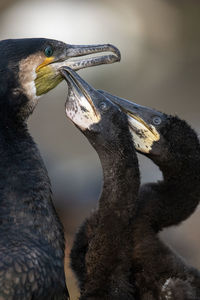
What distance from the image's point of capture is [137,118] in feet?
15.7

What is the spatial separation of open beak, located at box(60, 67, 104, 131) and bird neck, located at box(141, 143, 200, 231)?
54 centimetres

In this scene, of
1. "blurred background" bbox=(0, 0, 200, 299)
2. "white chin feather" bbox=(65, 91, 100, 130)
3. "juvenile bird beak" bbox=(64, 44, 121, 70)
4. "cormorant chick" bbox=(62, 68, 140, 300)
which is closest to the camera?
"cormorant chick" bbox=(62, 68, 140, 300)

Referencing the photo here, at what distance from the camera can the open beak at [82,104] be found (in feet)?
14.8

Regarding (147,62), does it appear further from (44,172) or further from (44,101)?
(44,172)

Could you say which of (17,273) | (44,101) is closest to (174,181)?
(17,273)

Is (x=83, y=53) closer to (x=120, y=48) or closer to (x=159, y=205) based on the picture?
(x=159, y=205)

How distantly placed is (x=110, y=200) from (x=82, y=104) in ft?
1.96

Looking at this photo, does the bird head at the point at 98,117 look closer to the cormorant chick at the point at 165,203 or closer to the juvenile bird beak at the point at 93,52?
the cormorant chick at the point at 165,203

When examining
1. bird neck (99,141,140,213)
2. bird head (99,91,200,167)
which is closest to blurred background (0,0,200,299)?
bird head (99,91,200,167)

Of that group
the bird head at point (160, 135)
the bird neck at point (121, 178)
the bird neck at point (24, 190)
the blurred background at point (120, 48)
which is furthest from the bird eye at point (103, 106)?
the blurred background at point (120, 48)

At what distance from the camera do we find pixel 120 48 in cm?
1545

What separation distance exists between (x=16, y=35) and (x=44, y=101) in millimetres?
1415

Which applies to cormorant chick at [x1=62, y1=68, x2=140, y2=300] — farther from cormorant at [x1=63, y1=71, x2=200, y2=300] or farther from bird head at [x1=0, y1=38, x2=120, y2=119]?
bird head at [x1=0, y1=38, x2=120, y2=119]

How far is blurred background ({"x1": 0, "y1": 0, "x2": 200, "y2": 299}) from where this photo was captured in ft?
40.5
